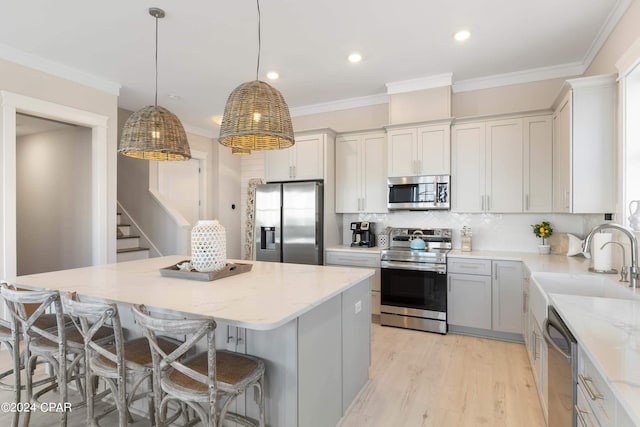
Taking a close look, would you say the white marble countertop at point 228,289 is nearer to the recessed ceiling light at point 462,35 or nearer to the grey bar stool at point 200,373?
the grey bar stool at point 200,373

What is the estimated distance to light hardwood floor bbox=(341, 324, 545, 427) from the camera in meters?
2.17

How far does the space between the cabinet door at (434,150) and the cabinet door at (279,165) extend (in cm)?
164

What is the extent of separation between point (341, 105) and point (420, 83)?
121 cm

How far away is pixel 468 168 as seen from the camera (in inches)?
153

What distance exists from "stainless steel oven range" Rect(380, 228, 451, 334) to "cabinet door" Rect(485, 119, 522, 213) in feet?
2.42

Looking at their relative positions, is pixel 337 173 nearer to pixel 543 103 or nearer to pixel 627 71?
pixel 543 103

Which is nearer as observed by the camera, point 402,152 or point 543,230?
point 543,230

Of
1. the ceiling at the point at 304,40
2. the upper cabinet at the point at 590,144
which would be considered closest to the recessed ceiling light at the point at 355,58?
the ceiling at the point at 304,40

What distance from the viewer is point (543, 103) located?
3756 millimetres

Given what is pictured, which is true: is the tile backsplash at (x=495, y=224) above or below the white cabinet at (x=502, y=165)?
below

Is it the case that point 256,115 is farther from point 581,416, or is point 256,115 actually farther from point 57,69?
point 57,69

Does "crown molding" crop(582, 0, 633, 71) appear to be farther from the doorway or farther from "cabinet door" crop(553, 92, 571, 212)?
the doorway

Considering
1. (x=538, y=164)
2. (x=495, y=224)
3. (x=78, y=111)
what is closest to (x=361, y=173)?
(x=495, y=224)

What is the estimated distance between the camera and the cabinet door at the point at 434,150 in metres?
3.89
